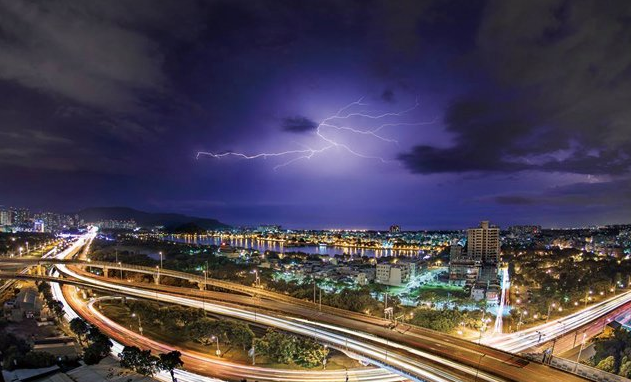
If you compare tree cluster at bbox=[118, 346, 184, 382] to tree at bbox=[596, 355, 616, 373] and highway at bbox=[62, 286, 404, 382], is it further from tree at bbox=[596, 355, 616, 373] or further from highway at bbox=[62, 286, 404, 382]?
tree at bbox=[596, 355, 616, 373]

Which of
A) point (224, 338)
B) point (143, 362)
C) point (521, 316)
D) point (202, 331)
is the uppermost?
point (143, 362)

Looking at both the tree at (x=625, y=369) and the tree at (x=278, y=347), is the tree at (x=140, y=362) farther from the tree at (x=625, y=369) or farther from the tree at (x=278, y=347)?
the tree at (x=625, y=369)

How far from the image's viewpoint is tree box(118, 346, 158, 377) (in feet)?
45.4

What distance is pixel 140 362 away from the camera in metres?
13.9

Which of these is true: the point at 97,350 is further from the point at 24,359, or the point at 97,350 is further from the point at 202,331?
the point at 202,331

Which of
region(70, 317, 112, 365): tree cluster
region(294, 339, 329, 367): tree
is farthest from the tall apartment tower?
region(70, 317, 112, 365): tree cluster

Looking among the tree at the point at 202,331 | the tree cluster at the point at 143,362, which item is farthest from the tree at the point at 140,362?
the tree at the point at 202,331

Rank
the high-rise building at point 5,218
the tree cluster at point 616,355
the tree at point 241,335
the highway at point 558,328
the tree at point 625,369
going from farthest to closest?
the high-rise building at point 5,218, the highway at point 558,328, the tree at point 241,335, the tree cluster at point 616,355, the tree at point 625,369

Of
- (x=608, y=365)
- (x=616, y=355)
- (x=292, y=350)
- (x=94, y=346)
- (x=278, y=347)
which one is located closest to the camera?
(x=608, y=365)

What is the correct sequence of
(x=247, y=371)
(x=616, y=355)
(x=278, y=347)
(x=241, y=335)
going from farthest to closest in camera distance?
(x=241, y=335), (x=278, y=347), (x=616, y=355), (x=247, y=371)

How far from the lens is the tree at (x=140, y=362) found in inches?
544

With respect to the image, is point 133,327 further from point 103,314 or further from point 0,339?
point 0,339

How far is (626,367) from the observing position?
13734mm

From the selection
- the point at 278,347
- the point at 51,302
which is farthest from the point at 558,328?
the point at 51,302
